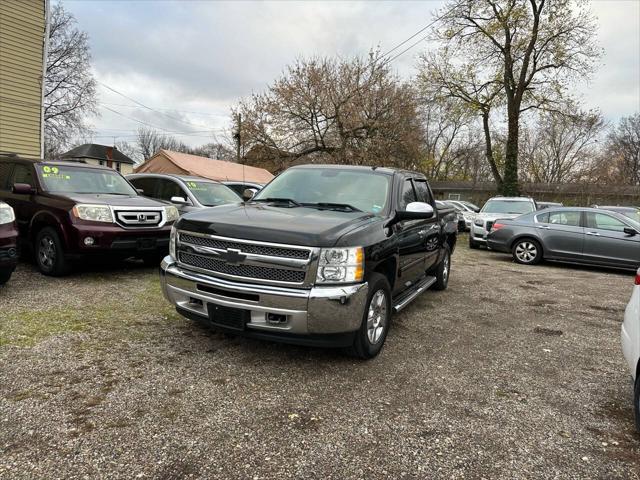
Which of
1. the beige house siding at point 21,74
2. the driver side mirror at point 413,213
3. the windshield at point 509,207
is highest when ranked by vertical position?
the beige house siding at point 21,74

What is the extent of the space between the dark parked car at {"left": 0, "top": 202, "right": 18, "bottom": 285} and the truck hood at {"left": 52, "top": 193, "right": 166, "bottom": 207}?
36.3 inches

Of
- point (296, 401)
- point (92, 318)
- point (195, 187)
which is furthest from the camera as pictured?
point (195, 187)

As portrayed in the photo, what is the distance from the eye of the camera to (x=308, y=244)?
10.9 feet

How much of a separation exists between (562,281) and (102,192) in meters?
8.70

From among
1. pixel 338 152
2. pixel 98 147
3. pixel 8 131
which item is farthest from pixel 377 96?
pixel 98 147

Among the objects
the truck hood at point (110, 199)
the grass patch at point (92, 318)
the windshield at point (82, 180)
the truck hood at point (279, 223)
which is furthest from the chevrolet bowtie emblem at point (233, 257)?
the windshield at point (82, 180)

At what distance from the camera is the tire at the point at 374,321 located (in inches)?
144

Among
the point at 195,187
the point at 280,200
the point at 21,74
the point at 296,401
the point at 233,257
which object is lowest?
the point at 296,401

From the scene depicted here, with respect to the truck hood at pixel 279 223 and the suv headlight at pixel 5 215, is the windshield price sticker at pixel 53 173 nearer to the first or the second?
the suv headlight at pixel 5 215

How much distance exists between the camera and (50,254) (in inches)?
247

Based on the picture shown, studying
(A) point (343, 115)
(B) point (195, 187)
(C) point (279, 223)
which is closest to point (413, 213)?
(C) point (279, 223)

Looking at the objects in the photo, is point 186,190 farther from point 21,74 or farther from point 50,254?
point 21,74

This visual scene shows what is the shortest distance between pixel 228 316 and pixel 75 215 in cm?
379

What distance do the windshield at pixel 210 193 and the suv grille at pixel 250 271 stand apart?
16.3 feet
